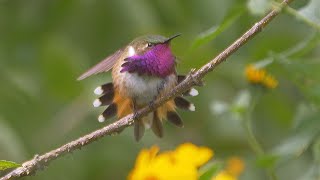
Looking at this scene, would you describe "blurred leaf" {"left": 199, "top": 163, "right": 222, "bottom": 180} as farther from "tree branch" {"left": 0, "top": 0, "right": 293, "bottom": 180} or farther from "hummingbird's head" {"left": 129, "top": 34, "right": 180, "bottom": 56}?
"hummingbird's head" {"left": 129, "top": 34, "right": 180, "bottom": 56}

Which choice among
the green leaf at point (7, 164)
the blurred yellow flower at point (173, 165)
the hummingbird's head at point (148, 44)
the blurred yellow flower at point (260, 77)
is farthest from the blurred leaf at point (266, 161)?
the green leaf at point (7, 164)

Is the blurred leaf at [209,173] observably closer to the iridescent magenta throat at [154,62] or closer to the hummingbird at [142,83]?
the hummingbird at [142,83]

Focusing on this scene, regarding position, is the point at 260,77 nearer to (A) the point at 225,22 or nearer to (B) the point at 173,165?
(A) the point at 225,22

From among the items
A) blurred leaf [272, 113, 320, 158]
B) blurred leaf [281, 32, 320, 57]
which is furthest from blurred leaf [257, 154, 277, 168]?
blurred leaf [281, 32, 320, 57]

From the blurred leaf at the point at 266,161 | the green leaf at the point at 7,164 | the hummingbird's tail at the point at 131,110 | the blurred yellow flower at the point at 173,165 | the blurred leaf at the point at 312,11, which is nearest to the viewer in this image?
the green leaf at the point at 7,164

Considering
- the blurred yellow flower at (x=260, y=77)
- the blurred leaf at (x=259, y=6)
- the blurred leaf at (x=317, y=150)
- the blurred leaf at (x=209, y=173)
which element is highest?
the blurred yellow flower at (x=260, y=77)

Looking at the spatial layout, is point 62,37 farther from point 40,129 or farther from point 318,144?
point 318,144

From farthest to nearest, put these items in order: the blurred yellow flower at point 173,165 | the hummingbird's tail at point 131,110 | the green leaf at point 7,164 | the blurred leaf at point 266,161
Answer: the hummingbird's tail at point 131,110 → the blurred leaf at point 266,161 → the blurred yellow flower at point 173,165 → the green leaf at point 7,164

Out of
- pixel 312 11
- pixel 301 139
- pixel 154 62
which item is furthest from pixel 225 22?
pixel 301 139

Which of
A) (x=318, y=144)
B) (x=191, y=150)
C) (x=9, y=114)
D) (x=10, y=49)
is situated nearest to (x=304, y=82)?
(x=318, y=144)
